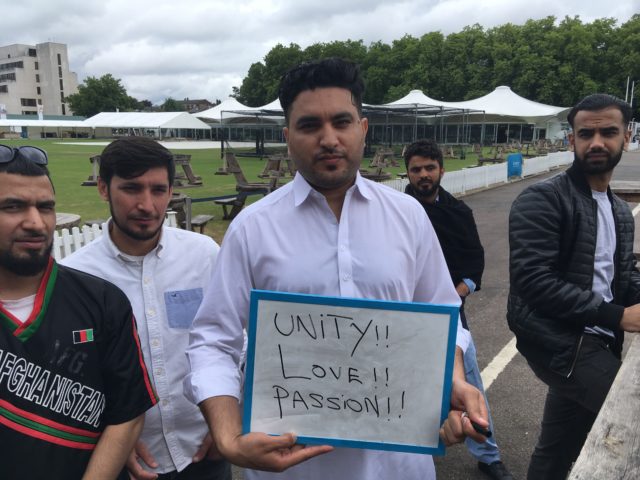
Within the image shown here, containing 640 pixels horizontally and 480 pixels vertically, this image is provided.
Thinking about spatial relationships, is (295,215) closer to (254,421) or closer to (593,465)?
(254,421)

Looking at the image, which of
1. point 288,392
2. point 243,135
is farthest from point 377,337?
point 243,135

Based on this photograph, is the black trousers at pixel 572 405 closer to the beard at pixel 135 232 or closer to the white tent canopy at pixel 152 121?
the beard at pixel 135 232

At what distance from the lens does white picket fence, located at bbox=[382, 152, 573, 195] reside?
14.6 m

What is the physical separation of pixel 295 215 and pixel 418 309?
0.54 meters

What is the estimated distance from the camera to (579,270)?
2.33m

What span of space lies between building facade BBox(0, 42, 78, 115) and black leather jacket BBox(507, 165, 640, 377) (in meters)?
128

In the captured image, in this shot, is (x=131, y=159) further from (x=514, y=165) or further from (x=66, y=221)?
(x=514, y=165)

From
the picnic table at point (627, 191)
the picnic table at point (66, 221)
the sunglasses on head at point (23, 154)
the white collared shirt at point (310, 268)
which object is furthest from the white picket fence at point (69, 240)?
the picnic table at point (627, 191)

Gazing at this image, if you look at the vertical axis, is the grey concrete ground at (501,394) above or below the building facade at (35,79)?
below

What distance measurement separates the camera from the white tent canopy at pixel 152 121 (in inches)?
1549

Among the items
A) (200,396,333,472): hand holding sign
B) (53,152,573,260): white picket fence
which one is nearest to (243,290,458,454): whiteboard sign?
(200,396,333,472): hand holding sign

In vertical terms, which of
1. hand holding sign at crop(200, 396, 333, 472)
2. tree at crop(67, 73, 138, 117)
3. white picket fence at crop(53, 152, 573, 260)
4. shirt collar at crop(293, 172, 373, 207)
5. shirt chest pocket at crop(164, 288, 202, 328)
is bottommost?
white picket fence at crop(53, 152, 573, 260)

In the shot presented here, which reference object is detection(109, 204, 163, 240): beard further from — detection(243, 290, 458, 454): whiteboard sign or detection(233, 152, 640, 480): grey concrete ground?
detection(233, 152, 640, 480): grey concrete ground

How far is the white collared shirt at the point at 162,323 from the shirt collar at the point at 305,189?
73 cm
